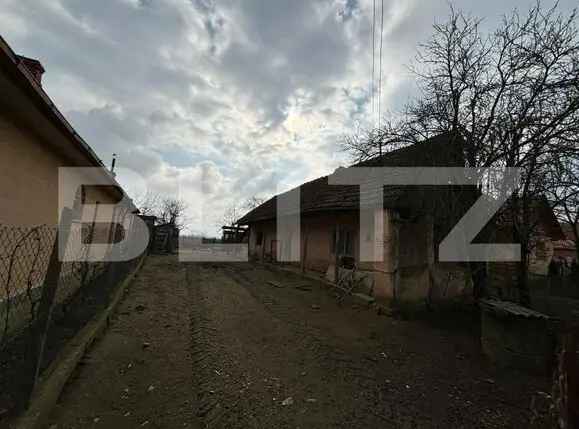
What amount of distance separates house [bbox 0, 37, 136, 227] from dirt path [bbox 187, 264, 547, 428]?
3149mm

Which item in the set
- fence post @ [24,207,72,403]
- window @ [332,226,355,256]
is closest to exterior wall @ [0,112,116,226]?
fence post @ [24,207,72,403]

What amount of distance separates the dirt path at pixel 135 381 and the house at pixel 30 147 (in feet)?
7.15

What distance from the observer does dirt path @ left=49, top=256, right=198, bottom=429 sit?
2.63m

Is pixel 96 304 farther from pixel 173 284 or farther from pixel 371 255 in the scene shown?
pixel 371 255

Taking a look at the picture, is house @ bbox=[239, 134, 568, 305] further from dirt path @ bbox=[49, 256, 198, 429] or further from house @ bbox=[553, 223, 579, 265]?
dirt path @ bbox=[49, 256, 198, 429]

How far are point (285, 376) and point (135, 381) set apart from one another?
5.65 ft

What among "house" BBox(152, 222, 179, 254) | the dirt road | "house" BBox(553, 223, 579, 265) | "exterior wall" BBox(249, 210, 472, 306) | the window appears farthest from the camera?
"house" BBox(152, 222, 179, 254)

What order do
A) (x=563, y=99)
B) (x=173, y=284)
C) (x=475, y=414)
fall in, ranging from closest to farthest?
(x=475, y=414), (x=563, y=99), (x=173, y=284)

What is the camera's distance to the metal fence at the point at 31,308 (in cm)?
250

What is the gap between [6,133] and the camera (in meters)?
3.53

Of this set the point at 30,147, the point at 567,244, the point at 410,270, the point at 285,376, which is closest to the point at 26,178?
the point at 30,147

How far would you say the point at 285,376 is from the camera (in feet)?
11.8

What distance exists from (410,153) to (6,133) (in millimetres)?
6668

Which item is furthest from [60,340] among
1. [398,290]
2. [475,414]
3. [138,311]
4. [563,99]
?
[563,99]
